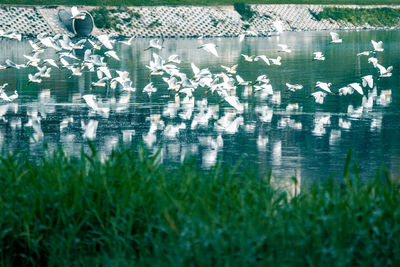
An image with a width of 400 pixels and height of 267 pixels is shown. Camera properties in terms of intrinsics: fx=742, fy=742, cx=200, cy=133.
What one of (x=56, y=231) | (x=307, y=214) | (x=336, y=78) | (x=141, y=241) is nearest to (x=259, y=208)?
(x=307, y=214)

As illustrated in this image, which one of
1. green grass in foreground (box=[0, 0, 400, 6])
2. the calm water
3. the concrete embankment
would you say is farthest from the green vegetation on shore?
the calm water

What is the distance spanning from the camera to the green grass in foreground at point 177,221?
5.21 metres

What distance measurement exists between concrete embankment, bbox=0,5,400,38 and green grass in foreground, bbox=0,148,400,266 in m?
39.6

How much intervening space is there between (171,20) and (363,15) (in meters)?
24.3

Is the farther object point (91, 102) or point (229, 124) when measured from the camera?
point (91, 102)

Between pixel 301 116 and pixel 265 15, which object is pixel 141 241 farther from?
pixel 265 15

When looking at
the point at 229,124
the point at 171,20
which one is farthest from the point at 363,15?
the point at 229,124

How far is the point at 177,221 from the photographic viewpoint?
570 centimetres

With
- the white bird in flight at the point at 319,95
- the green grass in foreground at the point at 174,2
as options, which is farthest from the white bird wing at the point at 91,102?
the green grass in foreground at the point at 174,2

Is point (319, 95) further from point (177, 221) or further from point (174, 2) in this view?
point (174, 2)

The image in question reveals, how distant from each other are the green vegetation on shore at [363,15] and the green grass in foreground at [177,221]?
63.4 metres

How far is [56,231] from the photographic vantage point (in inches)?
229

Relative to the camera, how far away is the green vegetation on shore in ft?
227

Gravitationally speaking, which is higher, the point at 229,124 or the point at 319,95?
the point at 319,95
